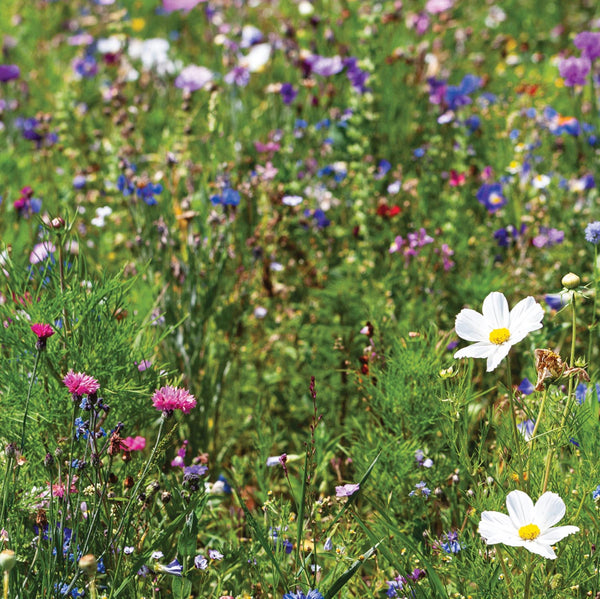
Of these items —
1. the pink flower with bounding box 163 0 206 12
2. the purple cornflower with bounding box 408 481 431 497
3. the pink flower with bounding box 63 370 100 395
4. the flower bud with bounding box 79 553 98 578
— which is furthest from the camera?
the pink flower with bounding box 163 0 206 12

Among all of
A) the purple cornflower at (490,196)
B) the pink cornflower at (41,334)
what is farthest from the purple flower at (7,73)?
the pink cornflower at (41,334)

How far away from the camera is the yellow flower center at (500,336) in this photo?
4.30 ft

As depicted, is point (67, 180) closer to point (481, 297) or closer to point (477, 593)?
point (481, 297)

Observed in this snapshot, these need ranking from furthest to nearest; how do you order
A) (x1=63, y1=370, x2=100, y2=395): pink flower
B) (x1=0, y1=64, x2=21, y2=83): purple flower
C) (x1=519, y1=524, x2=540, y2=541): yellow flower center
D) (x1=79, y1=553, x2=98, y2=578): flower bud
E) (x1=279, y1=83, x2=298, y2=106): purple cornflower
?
(x1=0, y1=64, x2=21, y2=83): purple flower
(x1=279, y1=83, x2=298, y2=106): purple cornflower
(x1=63, y1=370, x2=100, y2=395): pink flower
(x1=519, y1=524, x2=540, y2=541): yellow flower center
(x1=79, y1=553, x2=98, y2=578): flower bud

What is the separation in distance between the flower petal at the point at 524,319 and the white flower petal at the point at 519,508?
0.82 ft

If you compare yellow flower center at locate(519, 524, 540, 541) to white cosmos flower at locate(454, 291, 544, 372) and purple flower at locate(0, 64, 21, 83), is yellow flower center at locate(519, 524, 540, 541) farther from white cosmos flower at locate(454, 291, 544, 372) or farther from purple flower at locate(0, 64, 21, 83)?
purple flower at locate(0, 64, 21, 83)

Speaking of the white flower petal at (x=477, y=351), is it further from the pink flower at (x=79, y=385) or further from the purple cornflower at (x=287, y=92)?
the purple cornflower at (x=287, y=92)

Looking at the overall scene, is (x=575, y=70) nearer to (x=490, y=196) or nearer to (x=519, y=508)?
(x=490, y=196)

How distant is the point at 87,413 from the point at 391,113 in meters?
2.19

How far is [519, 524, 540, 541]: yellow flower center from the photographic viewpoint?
1142 mm

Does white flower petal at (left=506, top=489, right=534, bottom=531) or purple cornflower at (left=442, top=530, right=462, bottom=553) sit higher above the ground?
white flower petal at (left=506, top=489, right=534, bottom=531)

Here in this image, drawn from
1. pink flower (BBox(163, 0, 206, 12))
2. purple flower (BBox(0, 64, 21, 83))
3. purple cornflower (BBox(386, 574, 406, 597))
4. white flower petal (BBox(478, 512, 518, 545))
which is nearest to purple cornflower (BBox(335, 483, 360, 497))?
purple cornflower (BBox(386, 574, 406, 597))

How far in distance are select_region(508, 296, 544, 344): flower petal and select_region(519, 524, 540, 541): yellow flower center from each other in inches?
11.6

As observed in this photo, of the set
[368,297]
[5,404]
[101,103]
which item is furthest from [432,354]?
[101,103]
